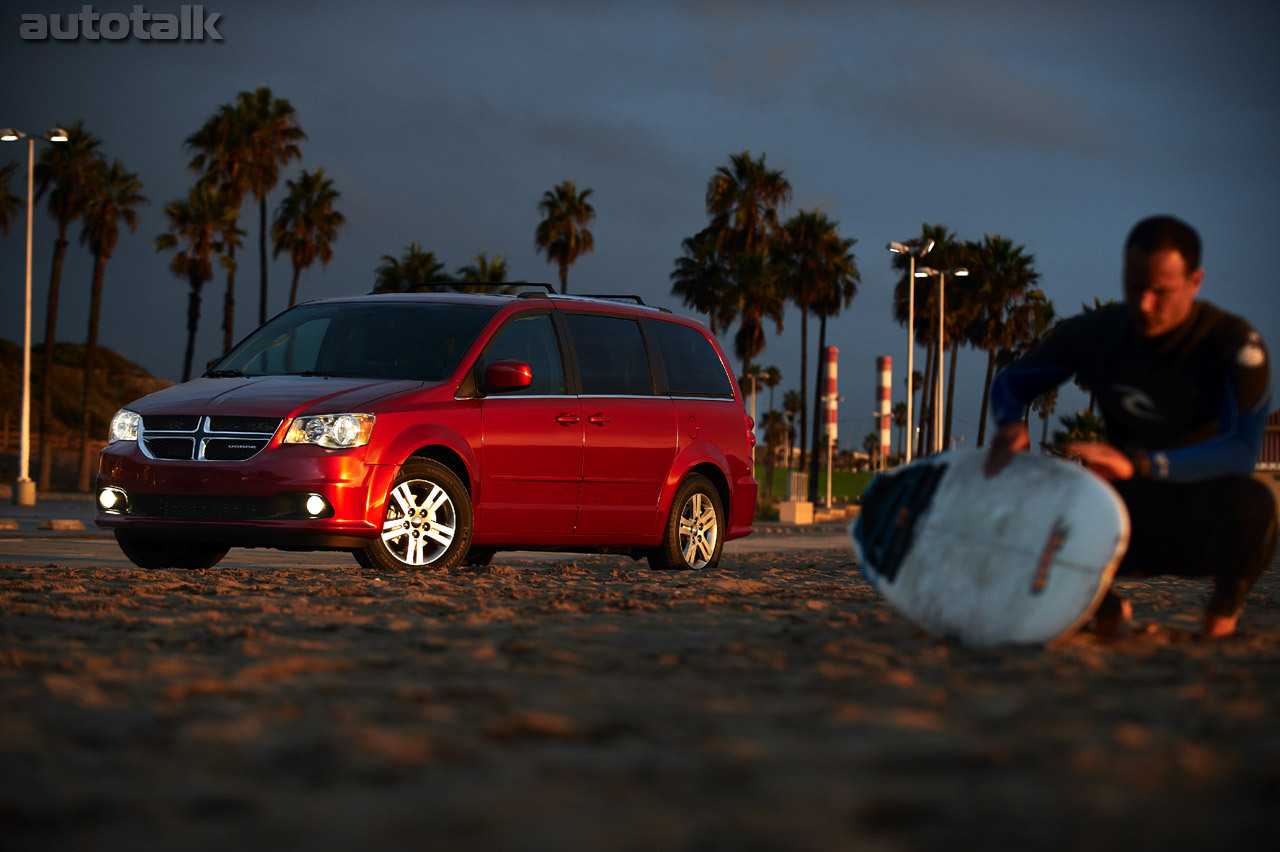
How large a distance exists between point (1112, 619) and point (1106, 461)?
691mm

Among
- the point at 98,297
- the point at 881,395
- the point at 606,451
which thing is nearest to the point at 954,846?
the point at 606,451

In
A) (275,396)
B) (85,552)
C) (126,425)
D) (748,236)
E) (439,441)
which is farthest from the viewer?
(748,236)

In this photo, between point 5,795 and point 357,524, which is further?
point 357,524

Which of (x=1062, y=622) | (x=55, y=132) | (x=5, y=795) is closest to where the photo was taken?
(x=5, y=795)

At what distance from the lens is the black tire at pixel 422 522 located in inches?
339

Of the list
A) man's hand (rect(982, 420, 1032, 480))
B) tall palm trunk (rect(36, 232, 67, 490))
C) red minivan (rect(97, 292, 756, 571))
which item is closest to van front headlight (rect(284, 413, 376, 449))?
red minivan (rect(97, 292, 756, 571))

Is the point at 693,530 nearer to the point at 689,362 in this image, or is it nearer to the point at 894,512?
the point at 689,362

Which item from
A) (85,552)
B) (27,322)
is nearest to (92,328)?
(27,322)

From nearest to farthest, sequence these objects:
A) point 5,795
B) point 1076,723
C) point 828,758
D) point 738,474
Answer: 1. point 5,795
2. point 828,758
3. point 1076,723
4. point 738,474

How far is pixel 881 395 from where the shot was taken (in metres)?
97.0

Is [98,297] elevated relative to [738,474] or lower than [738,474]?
elevated

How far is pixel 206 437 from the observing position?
8430mm

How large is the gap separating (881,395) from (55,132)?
69.8 meters

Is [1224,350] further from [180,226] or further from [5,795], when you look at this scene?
[180,226]
